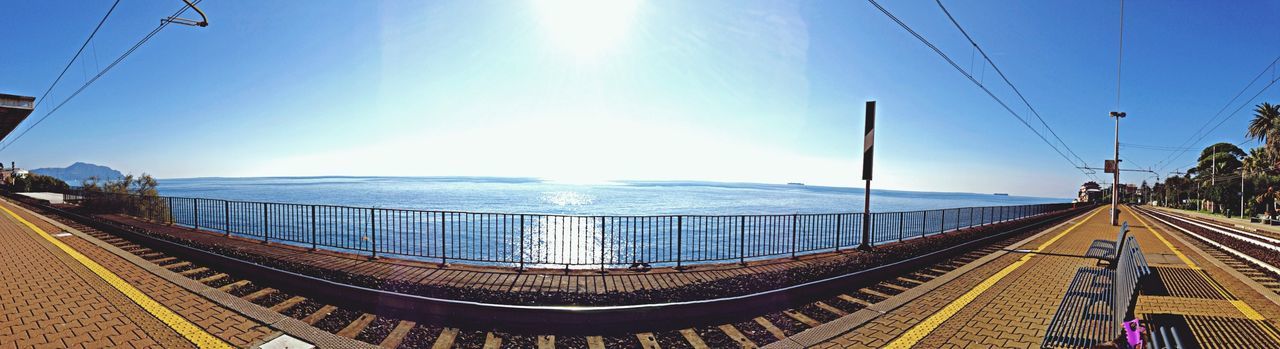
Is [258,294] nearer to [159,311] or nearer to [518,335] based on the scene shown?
[159,311]

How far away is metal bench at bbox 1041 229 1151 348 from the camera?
13.0ft

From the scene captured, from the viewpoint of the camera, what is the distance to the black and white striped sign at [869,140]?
33.9 ft

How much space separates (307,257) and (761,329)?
25.5 feet

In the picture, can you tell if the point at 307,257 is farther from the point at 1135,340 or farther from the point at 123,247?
the point at 1135,340

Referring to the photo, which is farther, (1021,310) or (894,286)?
(894,286)

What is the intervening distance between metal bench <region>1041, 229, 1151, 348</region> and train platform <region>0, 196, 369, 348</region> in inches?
262

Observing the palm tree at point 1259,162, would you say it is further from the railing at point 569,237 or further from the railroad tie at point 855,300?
the railroad tie at point 855,300

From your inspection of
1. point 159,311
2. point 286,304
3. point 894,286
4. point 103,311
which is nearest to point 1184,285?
point 894,286

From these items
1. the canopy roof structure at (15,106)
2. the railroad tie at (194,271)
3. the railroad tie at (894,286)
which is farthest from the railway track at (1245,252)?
the canopy roof structure at (15,106)

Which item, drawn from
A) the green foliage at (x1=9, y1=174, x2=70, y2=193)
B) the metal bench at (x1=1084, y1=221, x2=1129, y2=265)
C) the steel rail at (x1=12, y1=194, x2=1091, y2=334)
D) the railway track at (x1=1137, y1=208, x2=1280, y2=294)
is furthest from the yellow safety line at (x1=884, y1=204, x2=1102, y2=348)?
the green foliage at (x1=9, y1=174, x2=70, y2=193)

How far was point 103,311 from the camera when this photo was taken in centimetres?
489

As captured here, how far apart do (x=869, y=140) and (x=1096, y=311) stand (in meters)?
5.98

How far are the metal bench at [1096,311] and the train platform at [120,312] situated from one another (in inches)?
262

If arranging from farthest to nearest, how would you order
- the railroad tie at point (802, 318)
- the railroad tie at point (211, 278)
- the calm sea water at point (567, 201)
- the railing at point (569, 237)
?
1. the calm sea water at point (567, 201)
2. the railing at point (569, 237)
3. the railroad tie at point (211, 278)
4. the railroad tie at point (802, 318)
